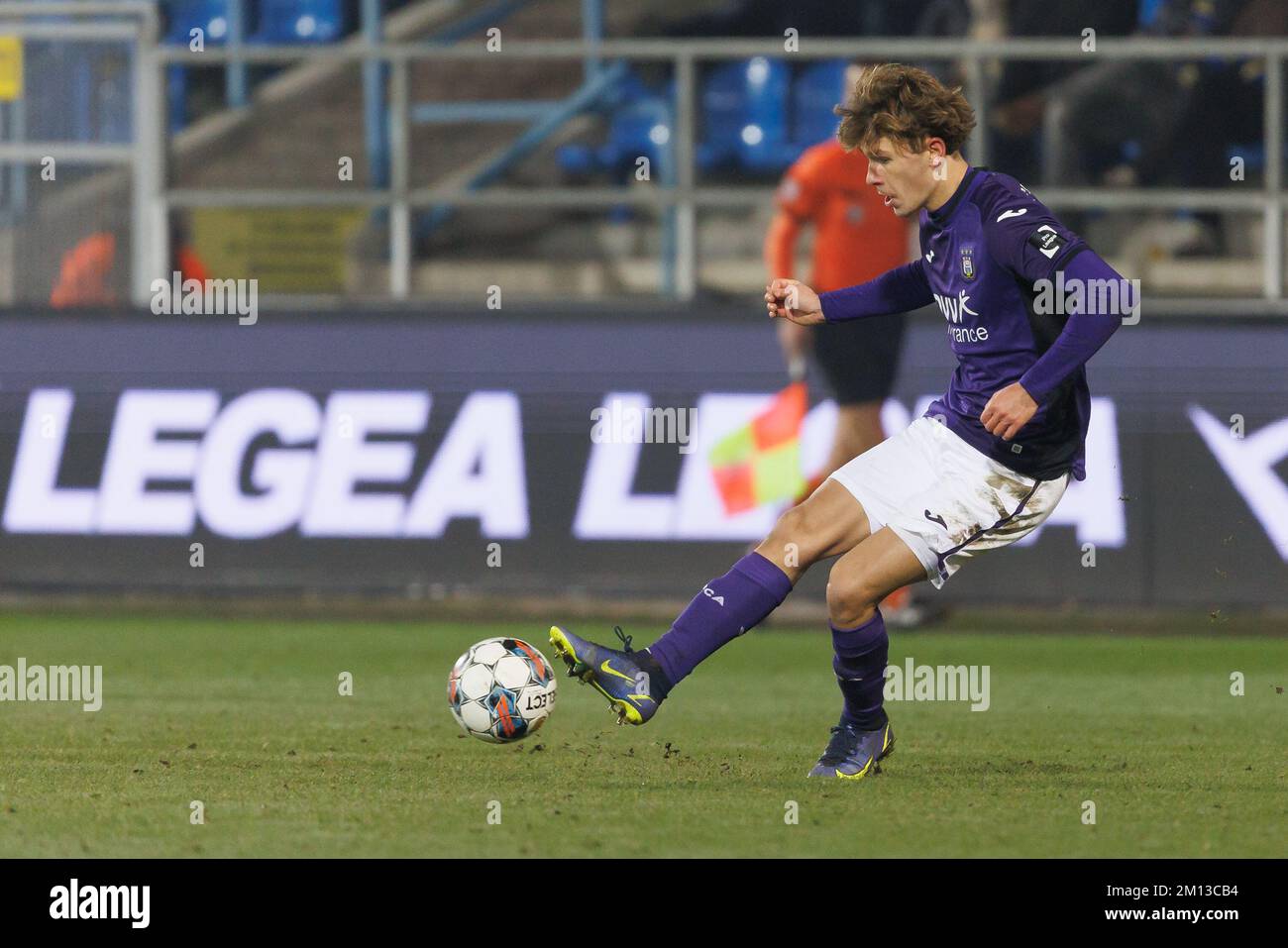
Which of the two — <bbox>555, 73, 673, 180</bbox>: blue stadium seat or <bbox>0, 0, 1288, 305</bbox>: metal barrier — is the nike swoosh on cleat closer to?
<bbox>0, 0, 1288, 305</bbox>: metal barrier

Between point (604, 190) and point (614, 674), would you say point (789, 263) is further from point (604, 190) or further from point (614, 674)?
point (614, 674)

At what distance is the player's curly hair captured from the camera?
6.37 m

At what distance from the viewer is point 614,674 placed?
625 cm

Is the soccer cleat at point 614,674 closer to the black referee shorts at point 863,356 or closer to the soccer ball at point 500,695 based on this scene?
the soccer ball at point 500,695

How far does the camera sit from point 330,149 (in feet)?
49.0

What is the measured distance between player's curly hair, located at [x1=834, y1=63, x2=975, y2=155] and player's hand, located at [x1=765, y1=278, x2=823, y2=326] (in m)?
0.54

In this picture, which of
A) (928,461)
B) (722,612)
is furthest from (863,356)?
(722,612)

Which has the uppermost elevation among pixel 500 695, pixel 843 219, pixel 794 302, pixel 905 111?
pixel 843 219

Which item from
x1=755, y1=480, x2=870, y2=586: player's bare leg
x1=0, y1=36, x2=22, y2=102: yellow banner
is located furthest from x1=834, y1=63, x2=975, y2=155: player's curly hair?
x1=0, y1=36, x2=22, y2=102: yellow banner

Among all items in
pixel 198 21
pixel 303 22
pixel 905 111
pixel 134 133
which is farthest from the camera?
pixel 303 22

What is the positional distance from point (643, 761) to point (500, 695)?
0.55 metres

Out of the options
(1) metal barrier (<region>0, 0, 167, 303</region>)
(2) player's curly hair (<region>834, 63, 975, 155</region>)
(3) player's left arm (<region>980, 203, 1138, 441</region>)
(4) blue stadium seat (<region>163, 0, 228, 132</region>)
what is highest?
(4) blue stadium seat (<region>163, 0, 228, 132</region>)

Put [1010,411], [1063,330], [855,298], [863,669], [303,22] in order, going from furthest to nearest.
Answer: [303,22]
[855,298]
[863,669]
[1063,330]
[1010,411]

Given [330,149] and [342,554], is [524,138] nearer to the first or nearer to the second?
[330,149]
